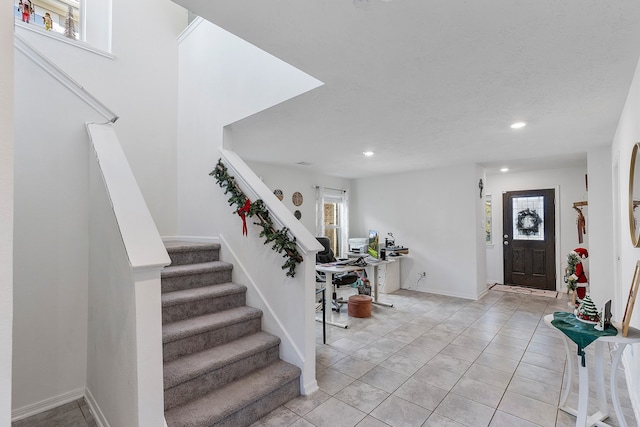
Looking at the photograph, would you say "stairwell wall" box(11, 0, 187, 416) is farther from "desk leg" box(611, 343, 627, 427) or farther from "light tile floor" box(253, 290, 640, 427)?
"desk leg" box(611, 343, 627, 427)

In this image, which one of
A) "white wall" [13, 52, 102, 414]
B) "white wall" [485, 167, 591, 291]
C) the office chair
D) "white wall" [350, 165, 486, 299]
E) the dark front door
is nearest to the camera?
"white wall" [13, 52, 102, 414]

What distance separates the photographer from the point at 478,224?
5.25 m

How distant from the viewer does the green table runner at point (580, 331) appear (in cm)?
178

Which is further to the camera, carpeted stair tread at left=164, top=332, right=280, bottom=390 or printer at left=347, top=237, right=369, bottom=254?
printer at left=347, top=237, right=369, bottom=254

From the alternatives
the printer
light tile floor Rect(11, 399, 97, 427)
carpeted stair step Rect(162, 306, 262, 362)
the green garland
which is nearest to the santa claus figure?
the printer

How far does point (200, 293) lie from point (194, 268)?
30 centimetres

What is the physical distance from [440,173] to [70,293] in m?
5.43

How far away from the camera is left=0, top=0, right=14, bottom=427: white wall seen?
69 centimetres

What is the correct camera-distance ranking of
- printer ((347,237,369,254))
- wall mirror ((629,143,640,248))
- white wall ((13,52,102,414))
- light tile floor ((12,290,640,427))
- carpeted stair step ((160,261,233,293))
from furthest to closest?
printer ((347,237,369,254)), carpeted stair step ((160,261,233,293)), white wall ((13,52,102,414)), light tile floor ((12,290,640,427)), wall mirror ((629,143,640,248))

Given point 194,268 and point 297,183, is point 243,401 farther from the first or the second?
point 297,183

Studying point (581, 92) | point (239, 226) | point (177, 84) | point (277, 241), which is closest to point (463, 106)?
point (581, 92)

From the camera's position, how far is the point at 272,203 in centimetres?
260

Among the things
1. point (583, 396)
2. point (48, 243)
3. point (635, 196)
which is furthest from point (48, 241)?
point (635, 196)

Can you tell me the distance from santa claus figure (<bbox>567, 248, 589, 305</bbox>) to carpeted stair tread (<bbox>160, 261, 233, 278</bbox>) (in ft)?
14.8
